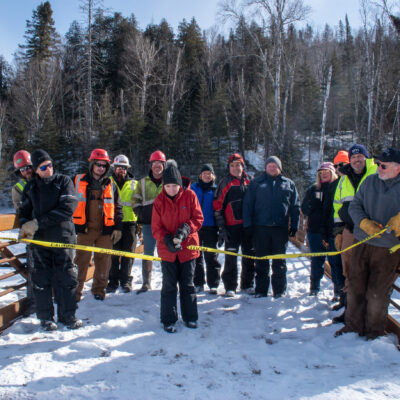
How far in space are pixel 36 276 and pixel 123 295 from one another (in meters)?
1.66

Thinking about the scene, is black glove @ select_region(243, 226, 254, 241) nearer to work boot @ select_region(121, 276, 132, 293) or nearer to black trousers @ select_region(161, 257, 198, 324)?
black trousers @ select_region(161, 257, 198, 324)

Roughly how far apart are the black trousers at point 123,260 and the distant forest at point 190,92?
1309cm

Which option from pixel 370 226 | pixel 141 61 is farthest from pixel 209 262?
pixel 141 61

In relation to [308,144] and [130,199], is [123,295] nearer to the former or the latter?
[130,199]

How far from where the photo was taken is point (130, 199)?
17.3 ft

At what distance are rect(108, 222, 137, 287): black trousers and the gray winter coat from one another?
3.38 metres

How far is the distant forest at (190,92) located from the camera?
1925 cm

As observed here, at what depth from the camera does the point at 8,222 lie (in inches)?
149

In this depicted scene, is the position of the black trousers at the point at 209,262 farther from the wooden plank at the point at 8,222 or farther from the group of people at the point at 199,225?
the wooden plank at the point at 8,222

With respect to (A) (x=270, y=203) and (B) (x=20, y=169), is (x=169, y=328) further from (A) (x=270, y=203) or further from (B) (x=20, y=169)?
(B) (x=20, y=169)

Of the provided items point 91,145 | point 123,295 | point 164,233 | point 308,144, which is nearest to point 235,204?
point 164,233

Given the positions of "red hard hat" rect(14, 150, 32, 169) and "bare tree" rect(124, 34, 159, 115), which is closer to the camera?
"red hard hat" rect(14, 150, 32, 169)

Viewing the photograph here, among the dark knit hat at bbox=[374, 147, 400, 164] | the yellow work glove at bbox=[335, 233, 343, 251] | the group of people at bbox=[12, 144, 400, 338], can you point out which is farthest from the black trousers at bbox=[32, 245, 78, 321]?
the dark knit hat at bbox=[374, 147, 400, 164]

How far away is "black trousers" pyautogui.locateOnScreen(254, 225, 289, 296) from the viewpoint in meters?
4.81
